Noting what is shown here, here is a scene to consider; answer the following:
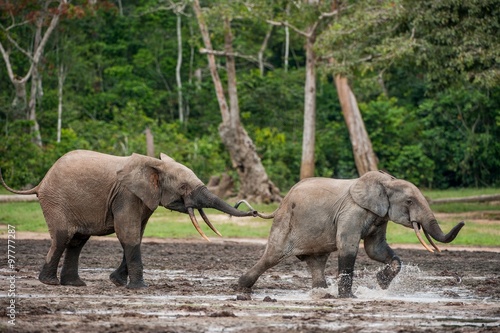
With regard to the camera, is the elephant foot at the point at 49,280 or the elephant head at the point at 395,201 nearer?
the elephant head at the point at 395,201

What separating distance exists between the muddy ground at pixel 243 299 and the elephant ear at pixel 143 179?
3.87 feet

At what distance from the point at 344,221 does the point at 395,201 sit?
744 millimetres

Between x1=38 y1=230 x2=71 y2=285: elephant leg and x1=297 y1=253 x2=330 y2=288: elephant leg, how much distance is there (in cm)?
318

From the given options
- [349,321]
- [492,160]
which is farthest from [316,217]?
[492,160]

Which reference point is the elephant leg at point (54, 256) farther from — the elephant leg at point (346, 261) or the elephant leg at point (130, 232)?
the elephant leg at point (346, 261)

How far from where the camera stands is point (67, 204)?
1477 centimetres

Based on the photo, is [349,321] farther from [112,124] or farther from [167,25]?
[167,25]

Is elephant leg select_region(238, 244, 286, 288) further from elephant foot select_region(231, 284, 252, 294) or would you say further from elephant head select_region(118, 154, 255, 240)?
elephant head select_region(118, 154, 255, 240)

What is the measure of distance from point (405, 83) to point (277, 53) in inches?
309

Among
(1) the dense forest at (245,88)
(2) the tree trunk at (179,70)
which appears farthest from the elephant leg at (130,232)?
(2) the tree trunk at (179,70)

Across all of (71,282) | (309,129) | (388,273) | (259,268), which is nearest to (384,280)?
(388,273)

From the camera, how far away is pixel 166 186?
14672mm

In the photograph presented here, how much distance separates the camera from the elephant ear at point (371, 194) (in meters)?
14.1

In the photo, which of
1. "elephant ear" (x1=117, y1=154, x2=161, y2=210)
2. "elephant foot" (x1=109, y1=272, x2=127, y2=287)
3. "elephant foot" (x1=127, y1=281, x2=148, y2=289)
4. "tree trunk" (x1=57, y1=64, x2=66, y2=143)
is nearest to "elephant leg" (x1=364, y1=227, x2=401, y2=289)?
"elephant ear" (x1=117, y1=154, x2=161, y2=210)
